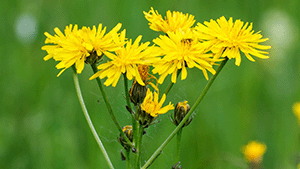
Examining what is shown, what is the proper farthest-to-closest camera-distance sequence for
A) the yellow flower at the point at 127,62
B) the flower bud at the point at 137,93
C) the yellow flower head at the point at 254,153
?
the yellow flower head at the point at 254,153, the flower bud at the point at 137,93, the yellow flower at the point at 127,62

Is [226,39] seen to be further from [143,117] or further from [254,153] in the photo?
[254,153]

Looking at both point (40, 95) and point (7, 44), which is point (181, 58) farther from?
point (7, 44)

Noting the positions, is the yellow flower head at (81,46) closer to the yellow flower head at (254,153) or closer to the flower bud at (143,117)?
the flower bud at (143,117)

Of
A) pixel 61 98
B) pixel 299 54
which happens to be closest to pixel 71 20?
pixel 61 98

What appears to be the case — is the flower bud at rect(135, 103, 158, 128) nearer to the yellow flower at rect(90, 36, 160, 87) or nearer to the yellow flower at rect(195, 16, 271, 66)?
the yellow flower at rect(90, 36, 160, 87)

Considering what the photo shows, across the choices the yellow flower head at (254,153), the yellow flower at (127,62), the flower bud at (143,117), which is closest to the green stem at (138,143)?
the flower bud at (143,117)

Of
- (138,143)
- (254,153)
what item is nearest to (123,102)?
(254,153)

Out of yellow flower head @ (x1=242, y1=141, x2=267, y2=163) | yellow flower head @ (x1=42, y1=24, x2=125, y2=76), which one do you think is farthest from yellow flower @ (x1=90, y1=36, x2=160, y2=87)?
yellow flower head @ (x1=242, y1=141, x2=267, y2=163)
